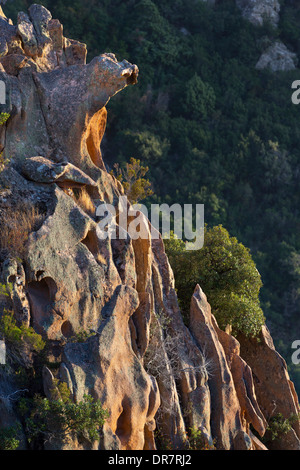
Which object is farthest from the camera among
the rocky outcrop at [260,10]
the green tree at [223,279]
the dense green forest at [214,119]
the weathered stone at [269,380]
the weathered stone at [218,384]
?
the rocky outcrop at [260,10]

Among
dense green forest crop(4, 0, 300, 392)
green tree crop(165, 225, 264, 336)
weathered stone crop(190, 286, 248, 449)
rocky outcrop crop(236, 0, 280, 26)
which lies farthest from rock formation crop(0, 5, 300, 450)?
rocky outcrop crop(236, 0, 280, 26)

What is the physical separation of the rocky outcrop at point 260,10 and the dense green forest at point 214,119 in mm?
867

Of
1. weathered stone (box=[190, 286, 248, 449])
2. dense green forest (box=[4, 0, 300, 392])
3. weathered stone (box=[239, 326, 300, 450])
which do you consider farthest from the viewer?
dense green forest (box=[4, 0, 300, 392])

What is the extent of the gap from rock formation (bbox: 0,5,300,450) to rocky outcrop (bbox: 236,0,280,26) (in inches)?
1682

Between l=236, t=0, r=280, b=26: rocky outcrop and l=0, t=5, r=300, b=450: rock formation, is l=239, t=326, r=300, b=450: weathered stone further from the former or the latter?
l=236, t=0, r=280, b=26: rocky outcrop

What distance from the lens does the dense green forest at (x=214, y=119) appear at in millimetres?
51750

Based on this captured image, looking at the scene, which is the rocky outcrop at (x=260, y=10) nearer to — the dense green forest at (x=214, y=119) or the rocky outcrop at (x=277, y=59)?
the dense green forest at (x=214, y=119)

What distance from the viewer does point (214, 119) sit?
57.0 metres

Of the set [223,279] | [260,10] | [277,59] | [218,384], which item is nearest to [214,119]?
[277,59]

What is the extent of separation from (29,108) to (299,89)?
42.4 metres

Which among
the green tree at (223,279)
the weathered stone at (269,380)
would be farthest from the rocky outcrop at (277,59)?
the weathered stone at (269,380)

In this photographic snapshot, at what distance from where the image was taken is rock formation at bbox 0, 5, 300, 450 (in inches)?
658
